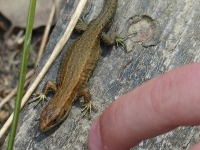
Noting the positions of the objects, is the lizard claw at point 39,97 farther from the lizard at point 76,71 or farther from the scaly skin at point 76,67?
the scaly skin at point 76,67

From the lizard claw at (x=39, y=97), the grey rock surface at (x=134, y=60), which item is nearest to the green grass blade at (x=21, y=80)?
the grey rock surface at (x=134, y=60)

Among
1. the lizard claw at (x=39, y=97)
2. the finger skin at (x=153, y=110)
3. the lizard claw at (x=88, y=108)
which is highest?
the lizard claw at (x=39, y=97)

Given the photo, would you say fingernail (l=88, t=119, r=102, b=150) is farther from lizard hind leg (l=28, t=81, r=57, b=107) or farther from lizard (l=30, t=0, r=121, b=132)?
lizard hind leg (l=28, t=81, r=57, b=107)

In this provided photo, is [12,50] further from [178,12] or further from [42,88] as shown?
[178,12]

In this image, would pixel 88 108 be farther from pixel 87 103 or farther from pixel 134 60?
pixel 134 60

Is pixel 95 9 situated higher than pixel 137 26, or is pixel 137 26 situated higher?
pixel 95 9

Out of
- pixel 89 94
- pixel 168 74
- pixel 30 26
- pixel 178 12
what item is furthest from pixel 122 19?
pixel 168 74

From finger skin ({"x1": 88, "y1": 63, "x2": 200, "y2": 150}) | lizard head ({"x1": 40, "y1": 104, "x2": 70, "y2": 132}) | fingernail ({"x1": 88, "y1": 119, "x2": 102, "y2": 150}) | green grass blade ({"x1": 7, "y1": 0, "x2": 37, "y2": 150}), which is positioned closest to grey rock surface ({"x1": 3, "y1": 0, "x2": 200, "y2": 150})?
lizard head ({"x1": 40, "y1": 104, "x2": 70, "y2": 132})

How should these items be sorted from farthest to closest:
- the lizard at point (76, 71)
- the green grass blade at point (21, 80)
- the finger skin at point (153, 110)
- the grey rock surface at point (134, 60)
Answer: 1. the lizard at point (76, 71)
2. the grey rock surface at point (134, 60)
3. the green grass blade at point (21, 80)
4. the finger skin at point (153, 110)
